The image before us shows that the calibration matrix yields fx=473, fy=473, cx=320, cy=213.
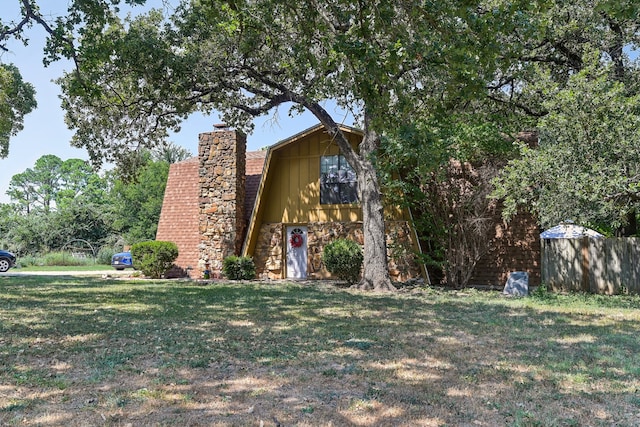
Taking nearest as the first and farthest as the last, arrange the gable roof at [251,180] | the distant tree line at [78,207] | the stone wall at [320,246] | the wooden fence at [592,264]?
the wooden fence at [592,264] → the stone wall at [320,246] → the gable roof at [251,180] → the distant tree line at [78,207]

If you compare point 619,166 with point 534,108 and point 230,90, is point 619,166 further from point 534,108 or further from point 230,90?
point 230,90

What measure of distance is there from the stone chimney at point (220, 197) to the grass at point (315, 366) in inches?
311

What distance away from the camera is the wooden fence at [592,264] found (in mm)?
12625

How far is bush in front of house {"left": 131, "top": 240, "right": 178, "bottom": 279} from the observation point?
659 inches

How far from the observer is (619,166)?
968 cm

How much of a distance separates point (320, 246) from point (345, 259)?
2.32 m

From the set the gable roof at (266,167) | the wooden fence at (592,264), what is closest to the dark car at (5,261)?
the gable roof at (266,167)

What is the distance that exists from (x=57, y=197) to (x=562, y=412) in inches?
2431

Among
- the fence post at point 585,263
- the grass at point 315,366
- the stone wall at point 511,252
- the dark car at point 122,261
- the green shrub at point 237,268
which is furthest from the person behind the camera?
the dark car at point 122,261

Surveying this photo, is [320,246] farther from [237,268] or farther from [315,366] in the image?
[315,366]

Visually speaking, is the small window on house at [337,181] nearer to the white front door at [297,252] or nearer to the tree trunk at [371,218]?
the white front door at [297,252]

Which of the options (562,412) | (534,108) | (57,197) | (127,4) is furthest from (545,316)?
(57,197)

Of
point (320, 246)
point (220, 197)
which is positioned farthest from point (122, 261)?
point (320, 246)

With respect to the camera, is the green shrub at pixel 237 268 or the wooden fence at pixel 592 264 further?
the green shrub at pixel 237 268
